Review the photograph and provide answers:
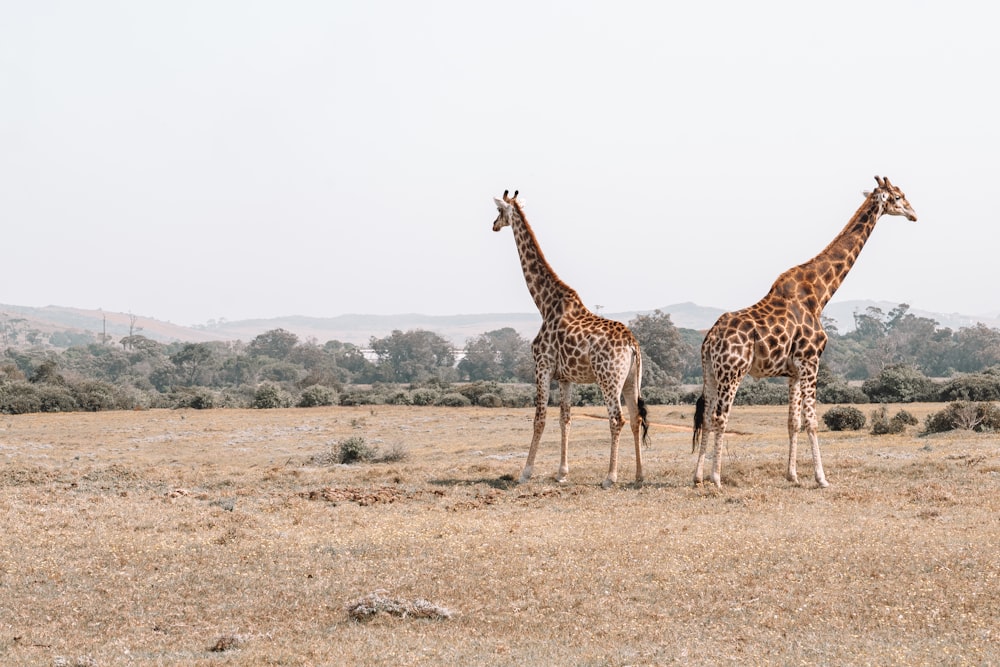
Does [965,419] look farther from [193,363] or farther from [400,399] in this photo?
[193,363]

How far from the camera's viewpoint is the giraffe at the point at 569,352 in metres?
17.0

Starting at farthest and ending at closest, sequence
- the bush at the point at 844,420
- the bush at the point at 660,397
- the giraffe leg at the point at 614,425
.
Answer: the bush at the point at 660,397, the bush at the point at 844,420, the giraffe leg at the point at 614,425

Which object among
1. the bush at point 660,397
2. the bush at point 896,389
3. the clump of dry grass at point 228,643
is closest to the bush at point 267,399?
the bush at point 660,397

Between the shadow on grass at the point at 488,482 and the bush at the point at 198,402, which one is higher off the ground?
the bush at the point at 198,402

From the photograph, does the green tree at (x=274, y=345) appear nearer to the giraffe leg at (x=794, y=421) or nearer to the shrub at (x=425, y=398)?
the shrub at (x=425, y=398)

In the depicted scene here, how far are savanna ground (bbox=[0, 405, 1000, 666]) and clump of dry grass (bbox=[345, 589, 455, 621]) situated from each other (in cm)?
4

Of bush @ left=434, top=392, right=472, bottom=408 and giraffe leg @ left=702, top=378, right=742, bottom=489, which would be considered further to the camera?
bush @ left=434, top=392, right=472, bottom=408

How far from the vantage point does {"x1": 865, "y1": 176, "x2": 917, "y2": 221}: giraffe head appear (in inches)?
693

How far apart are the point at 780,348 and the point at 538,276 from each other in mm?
4743

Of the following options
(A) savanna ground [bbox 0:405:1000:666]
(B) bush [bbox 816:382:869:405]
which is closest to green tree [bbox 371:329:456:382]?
(B) bush [bbox 816:382:869:405]

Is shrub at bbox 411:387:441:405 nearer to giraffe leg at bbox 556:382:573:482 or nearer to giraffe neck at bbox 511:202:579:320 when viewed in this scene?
giraffe neck at bbox 511:202:579:320

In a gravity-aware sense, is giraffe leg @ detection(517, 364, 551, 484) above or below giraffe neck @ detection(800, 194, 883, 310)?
below

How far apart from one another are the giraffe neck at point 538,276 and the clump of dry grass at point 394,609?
8912mm

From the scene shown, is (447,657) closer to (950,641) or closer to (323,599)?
(323,599)
